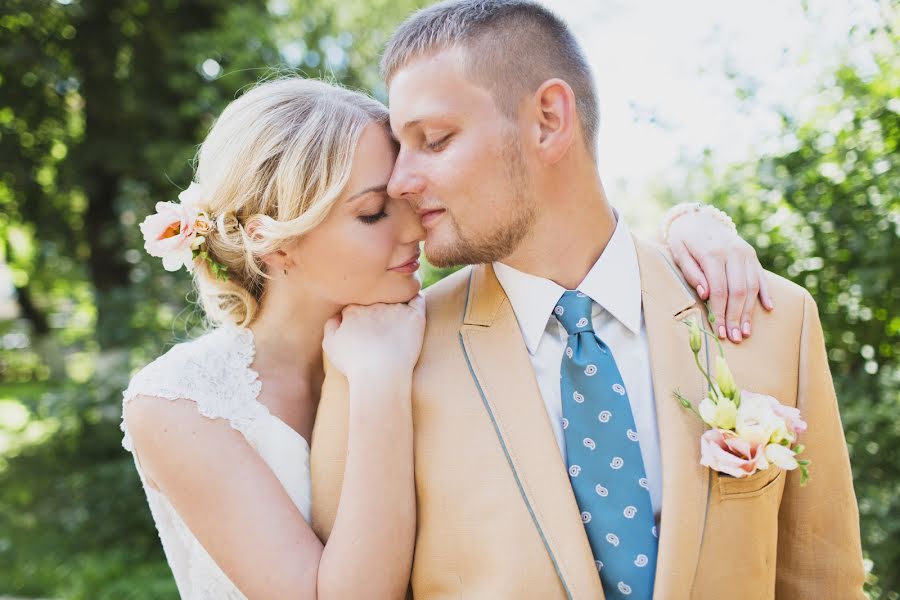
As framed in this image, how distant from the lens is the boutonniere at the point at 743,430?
1.85 meters

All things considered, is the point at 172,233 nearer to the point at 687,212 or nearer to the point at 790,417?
the point at 687,212

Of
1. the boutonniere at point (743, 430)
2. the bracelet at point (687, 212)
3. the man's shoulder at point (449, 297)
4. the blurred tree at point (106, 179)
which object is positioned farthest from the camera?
the blurred tree at point (106, 179)

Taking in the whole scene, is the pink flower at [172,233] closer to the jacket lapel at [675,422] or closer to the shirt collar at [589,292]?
the shirt collar at [589,292]

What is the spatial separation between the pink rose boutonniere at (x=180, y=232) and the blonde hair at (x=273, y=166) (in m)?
0.04

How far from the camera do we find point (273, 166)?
2.37 meters

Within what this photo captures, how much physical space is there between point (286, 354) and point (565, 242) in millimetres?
942

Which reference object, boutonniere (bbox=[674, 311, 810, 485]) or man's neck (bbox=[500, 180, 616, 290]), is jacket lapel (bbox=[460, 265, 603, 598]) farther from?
boutonniere (bbox=[674, 311, 810, 485])

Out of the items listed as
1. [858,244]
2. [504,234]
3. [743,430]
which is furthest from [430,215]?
[858,244]

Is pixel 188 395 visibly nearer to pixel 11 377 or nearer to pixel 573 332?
pixel 573 332

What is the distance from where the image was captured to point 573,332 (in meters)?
2.24

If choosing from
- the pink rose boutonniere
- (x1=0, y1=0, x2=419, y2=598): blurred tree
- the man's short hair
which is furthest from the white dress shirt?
(x1=0, y1=0, x2=419, y2=598): blurred tree

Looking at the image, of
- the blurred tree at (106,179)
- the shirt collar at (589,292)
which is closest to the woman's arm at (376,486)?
the shirt collar at (589,292)

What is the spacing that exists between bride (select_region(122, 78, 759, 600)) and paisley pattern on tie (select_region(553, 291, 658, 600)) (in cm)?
43

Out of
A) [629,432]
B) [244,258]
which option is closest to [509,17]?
[244,258]
